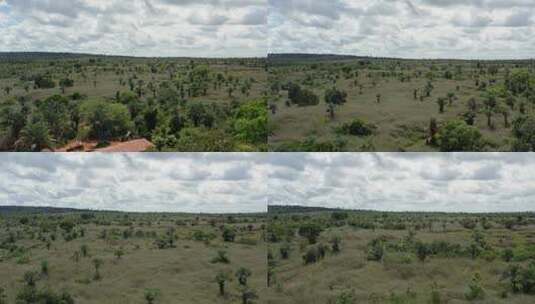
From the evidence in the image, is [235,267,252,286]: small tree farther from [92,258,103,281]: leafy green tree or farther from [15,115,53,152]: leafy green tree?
[15,115,53,152]: leafy green tree

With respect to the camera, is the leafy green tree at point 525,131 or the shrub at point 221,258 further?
the shrub at point 221,258

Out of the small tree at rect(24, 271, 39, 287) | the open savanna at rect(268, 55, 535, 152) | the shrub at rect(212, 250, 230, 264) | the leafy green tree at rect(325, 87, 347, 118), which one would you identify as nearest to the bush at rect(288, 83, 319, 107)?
the open savanna at rect(268, 55, 535, 152)

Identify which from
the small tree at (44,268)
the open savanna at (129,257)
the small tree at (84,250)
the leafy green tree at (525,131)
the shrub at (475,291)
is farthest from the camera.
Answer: the small tree at (84,250)

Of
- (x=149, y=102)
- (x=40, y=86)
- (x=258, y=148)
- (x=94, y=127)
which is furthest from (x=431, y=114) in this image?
(x=40, y=86)

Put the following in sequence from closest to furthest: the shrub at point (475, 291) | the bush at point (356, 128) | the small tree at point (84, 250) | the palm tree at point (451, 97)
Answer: the bush at point (356, 128) → the palm tree at point (451, 97) → the shrub at point (475, 291) → the small tree at point (84, 250)

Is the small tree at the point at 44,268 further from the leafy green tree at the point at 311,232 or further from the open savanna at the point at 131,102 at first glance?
the leafy green tree at the point at 311,232

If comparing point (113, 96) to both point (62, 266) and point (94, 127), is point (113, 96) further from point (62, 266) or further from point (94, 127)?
point (62, 266)

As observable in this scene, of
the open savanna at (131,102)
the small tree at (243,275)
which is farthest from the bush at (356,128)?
the small tree at (243,275)
